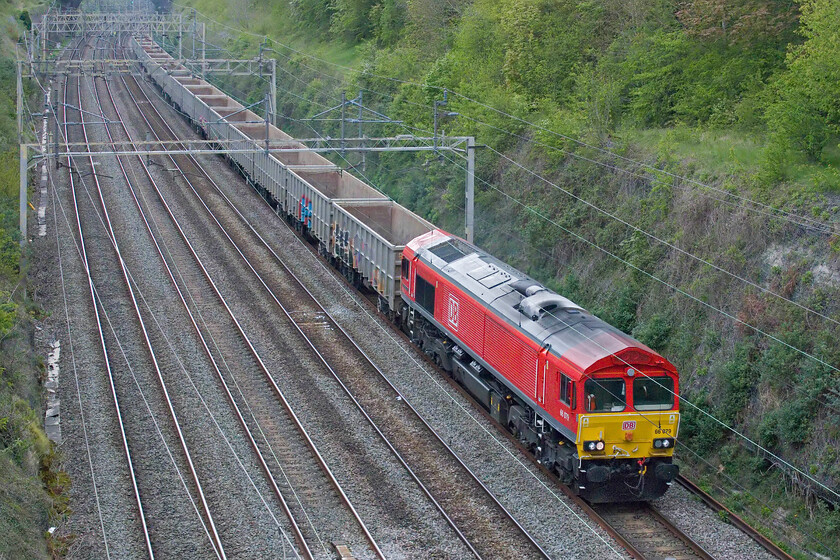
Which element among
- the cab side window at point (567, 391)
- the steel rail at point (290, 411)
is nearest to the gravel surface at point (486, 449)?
the cab side window at point (567, 391)

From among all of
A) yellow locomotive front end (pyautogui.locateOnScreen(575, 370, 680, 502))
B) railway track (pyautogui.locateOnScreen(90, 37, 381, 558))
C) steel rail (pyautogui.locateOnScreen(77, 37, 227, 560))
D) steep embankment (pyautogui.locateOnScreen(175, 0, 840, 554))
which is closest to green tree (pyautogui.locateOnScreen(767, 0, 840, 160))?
steep embankment (pyautogui.locateOnScreen(175, 0, 840, 554))

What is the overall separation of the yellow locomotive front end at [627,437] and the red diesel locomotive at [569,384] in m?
0.02

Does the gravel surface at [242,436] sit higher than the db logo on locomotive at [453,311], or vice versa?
the db logo on locomotive at [453,311]

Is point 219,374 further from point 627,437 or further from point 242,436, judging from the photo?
point 627,437

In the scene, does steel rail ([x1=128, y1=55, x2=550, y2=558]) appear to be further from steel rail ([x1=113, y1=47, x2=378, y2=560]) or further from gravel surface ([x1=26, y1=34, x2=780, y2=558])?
steel rail ([x1=113, y1=47, x2=378, y2=560])

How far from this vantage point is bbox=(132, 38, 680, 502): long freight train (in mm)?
15719

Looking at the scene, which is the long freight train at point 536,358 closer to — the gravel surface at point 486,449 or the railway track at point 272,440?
the gravel surface at point 486,449

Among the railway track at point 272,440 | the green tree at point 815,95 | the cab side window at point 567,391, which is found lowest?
→ the railway track at point 272,440

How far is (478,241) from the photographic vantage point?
3206cm

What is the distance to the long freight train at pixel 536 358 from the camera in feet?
51.6

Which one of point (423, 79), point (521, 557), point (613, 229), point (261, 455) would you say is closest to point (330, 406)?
point (261, 455)

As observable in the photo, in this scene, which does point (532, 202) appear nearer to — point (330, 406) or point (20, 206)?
point (330, 406)

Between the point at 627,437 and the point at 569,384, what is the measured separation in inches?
53.6

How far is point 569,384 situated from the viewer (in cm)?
1578
